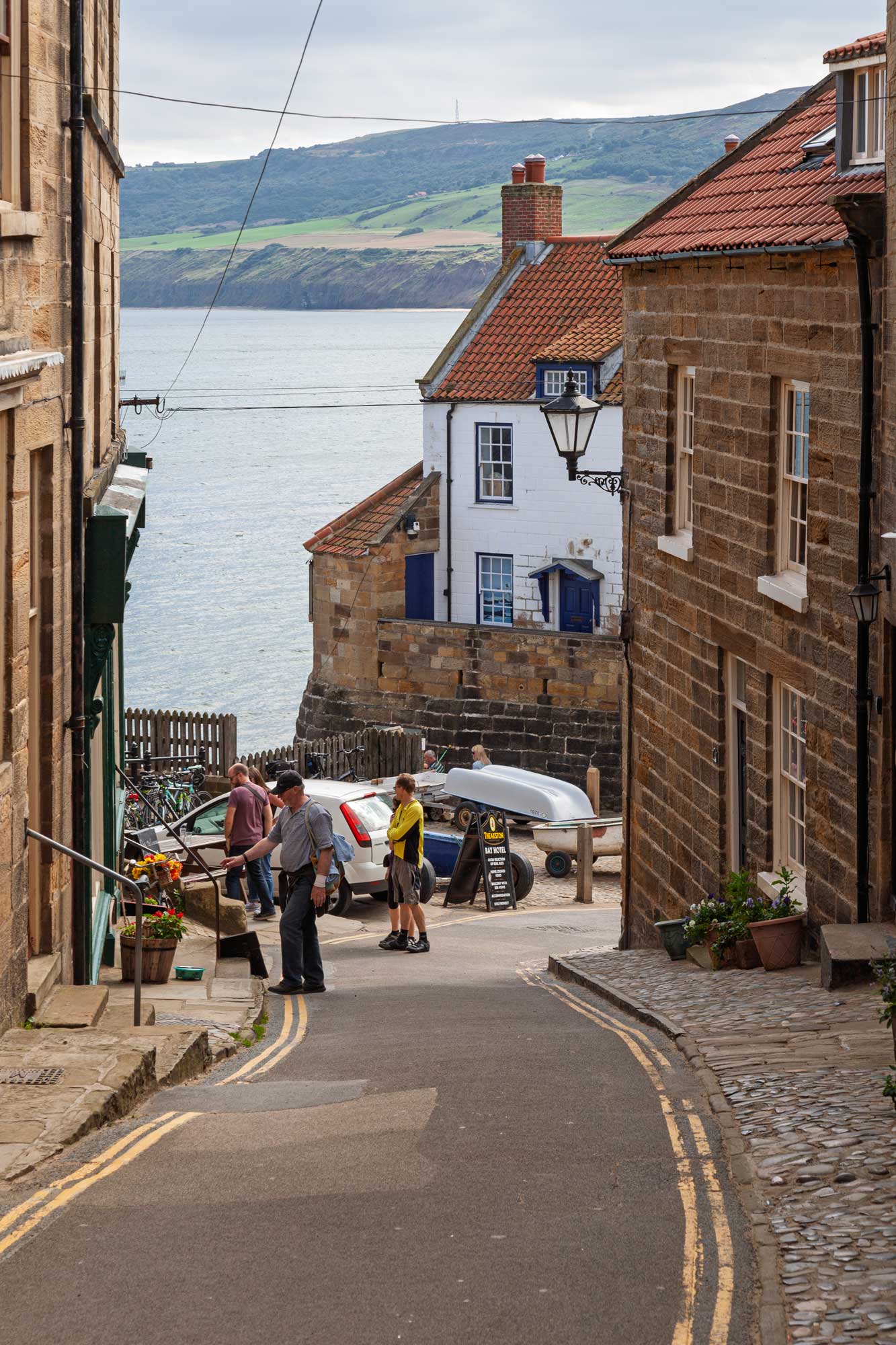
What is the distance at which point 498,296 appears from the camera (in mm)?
43281

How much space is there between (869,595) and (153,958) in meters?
5.99

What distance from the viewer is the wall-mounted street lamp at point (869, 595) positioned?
1059 cm

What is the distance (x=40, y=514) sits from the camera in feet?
34.0

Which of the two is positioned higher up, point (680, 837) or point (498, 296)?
point (498, 296)

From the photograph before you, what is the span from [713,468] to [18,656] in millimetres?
7169

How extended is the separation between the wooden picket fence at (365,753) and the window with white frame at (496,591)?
6396 millimetres

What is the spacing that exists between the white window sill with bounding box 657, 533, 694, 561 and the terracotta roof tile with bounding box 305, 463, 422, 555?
24.8 metres

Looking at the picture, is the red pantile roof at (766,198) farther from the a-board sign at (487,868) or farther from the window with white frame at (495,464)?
the window with white frame at (495,464)

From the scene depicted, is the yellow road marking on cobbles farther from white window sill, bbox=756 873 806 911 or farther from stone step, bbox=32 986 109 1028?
white window sill, bbox=756 873 806 911

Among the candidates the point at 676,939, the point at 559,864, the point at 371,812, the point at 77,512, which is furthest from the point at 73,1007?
the point at 559,864

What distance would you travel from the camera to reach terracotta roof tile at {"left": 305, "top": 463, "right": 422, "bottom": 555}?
134 ft

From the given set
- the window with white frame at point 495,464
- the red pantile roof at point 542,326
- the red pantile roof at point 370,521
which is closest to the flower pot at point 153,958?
the red pantile roof at point 370,521

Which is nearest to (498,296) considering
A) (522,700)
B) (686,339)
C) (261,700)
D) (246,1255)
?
(522,700)

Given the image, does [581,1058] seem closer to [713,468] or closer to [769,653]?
[769,653]
